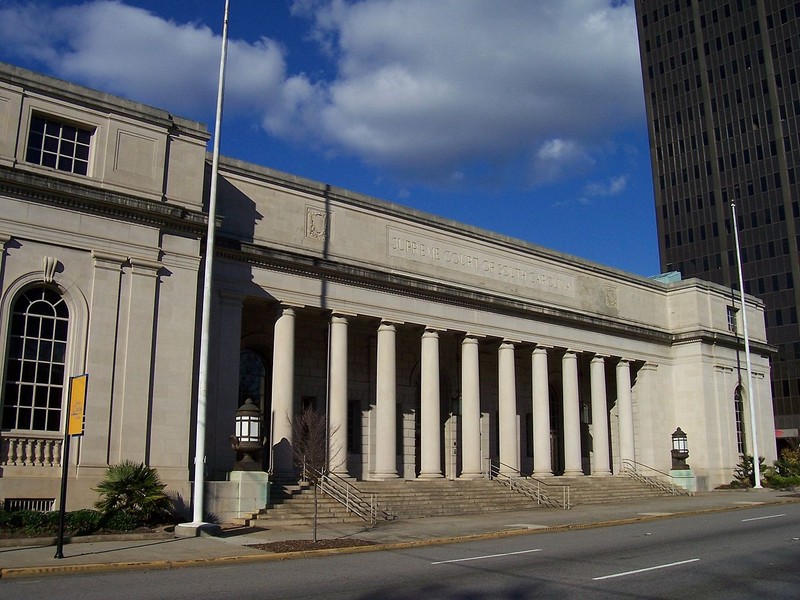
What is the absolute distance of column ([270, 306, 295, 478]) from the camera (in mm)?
30531

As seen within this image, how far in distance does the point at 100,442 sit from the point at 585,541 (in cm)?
1444

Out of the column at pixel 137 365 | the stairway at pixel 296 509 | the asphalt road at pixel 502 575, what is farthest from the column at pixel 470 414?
the column at pixel 137 365

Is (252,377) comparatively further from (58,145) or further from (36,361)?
(58,145)

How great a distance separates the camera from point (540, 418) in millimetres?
41312

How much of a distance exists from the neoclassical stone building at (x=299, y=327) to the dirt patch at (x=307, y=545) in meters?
6.28

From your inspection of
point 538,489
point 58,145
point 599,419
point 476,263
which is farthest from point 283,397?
point 599,419

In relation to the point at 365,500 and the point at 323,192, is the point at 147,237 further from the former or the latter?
the point at 365,500

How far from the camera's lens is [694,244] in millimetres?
99562

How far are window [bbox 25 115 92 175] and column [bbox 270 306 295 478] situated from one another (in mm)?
9714

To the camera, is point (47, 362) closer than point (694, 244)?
Yes

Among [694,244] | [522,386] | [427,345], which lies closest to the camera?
[427,345]

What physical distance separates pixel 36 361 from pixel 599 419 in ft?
100.0

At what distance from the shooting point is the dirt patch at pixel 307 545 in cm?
1966

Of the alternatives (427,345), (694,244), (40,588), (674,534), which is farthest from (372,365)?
(694,244)
